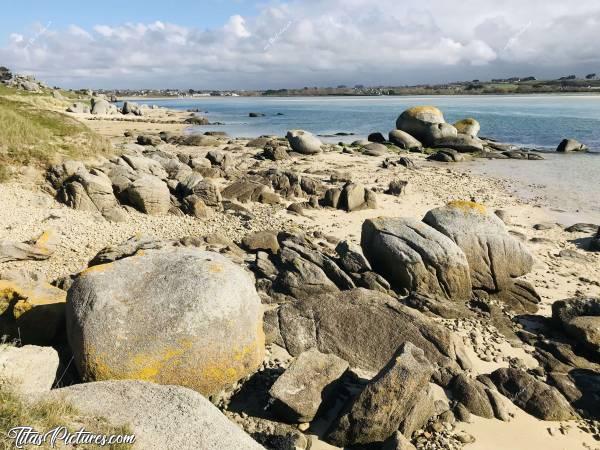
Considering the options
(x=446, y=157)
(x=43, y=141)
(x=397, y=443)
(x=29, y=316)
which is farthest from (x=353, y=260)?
(x=446, y=157)

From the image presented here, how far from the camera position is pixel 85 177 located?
52.6 ft

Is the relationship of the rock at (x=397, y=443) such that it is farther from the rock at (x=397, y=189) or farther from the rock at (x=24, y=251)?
the rock at (x=397, y=189)

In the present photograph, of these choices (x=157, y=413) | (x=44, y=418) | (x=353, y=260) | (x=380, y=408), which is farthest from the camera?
(x=353, y=260)

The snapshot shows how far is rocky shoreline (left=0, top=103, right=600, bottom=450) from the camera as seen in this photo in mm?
6492

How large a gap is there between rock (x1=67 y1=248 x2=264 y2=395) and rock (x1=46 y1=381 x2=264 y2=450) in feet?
3.62

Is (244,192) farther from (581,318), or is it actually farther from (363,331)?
(581,318)

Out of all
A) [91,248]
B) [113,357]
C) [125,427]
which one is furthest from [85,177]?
[125,427]

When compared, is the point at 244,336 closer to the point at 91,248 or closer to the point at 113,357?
the point at 113,357

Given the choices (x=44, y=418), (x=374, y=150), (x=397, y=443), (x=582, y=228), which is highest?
(x=44, y=418)

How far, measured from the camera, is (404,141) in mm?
43719

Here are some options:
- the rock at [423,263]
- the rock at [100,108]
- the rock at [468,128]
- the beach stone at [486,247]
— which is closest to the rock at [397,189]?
the beach stone at [486,247]

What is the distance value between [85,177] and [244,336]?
38.9 ft

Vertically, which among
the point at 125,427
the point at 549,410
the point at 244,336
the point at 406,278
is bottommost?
the point at 549,410

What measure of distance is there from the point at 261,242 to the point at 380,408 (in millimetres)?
8353
